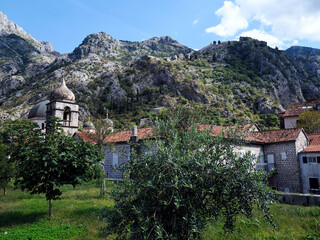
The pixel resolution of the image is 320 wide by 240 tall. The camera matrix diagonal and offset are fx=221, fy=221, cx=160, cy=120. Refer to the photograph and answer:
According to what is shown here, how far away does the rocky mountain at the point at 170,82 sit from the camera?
295 feet

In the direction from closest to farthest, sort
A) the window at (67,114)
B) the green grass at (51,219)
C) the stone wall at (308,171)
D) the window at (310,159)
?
the green grass at (51,219), the stone wall at (308,171), the window at (310,159), the window at (67,114)

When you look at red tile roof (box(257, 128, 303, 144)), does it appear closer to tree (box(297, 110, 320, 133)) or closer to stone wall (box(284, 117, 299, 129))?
tree (box(297, 110, 320, 133))

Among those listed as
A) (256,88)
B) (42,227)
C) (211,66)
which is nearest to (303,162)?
(42,227)

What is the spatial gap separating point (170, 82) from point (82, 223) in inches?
3872

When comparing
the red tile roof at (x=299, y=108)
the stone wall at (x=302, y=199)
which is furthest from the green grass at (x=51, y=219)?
the red tile roof at (x=299, y=108)

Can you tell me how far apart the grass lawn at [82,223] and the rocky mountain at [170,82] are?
5854cm

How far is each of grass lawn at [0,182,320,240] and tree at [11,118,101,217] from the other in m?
1.33

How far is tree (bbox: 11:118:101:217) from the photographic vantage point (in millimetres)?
11430

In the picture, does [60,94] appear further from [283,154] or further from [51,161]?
[283,154]

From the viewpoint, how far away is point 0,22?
183 m

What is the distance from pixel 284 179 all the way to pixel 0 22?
23196cm

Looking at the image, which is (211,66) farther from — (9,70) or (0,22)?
(0,22)

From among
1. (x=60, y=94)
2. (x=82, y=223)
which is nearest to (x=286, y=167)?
(x=82, y=223)

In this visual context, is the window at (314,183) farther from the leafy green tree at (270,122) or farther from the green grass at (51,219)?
the leafy green tree at (270,122)
